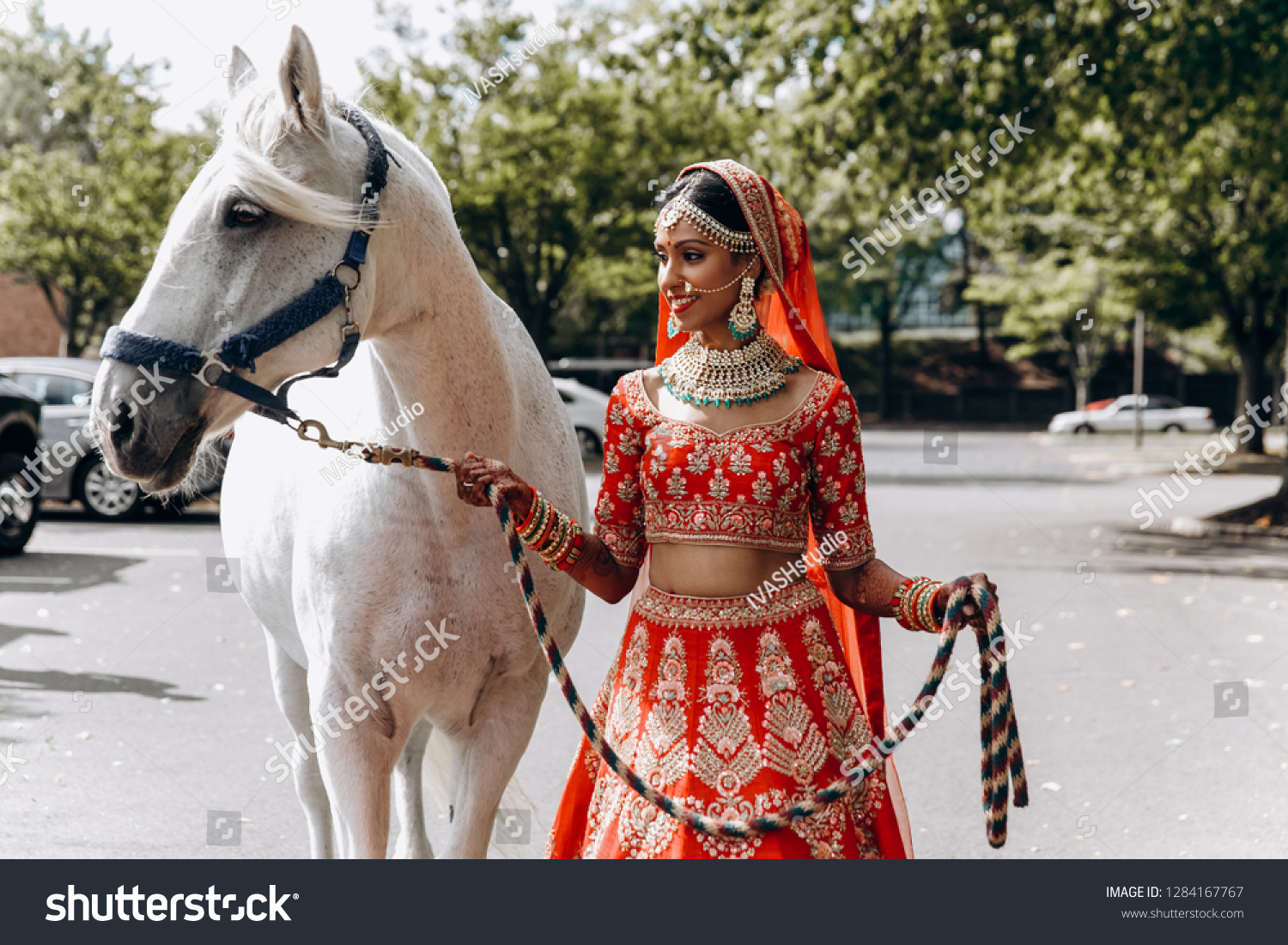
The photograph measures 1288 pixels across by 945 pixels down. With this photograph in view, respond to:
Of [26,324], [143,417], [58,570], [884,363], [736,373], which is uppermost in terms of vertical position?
[26,324]

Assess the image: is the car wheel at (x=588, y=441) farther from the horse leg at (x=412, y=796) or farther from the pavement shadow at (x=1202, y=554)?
the horse leg at (x=412, y=796)

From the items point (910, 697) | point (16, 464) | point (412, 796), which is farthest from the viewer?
point (16, 464)

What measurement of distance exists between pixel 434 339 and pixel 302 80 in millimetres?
577

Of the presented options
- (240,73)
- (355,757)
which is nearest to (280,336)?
(240,73)

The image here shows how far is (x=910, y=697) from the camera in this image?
6551 millimetres

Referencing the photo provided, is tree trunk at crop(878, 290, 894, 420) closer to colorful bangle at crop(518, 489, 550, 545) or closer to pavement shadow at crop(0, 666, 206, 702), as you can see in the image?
pavement shadow at crop(0, 666, 206, 702)

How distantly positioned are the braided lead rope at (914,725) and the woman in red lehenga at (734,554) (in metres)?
0.05

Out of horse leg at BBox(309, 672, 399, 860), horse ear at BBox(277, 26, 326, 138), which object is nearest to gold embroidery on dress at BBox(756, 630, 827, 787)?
horse leg at BBox(309, 672, 399, 860)

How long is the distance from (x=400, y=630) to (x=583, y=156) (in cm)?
2165

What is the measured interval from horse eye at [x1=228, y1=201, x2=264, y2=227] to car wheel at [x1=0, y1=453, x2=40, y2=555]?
33.4ft

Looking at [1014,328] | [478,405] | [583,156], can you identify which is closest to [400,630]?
[478,405]

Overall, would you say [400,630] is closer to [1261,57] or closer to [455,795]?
[455,795]

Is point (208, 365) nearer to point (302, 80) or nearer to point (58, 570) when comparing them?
point (302, 80)
